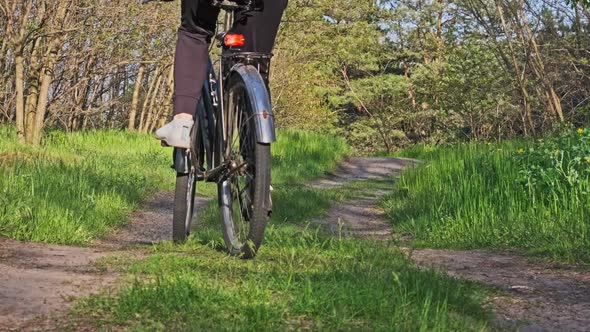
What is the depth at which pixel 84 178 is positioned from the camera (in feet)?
22.1

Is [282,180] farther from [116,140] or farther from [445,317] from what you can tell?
[445,317]

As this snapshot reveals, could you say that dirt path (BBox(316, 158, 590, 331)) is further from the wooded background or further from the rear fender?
the wooded background

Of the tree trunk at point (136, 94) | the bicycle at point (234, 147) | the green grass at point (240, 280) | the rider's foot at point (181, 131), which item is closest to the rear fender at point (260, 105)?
the bicycle at point (234, 147)

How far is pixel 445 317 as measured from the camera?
232 centimetres

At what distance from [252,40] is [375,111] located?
36878 millimetres

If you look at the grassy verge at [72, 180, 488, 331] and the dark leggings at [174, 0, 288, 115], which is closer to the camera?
the grassy verge at [72, 180, 488, 331]

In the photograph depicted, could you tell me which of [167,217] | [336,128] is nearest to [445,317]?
[167,217]

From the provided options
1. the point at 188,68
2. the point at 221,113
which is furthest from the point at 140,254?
the point at 188,68

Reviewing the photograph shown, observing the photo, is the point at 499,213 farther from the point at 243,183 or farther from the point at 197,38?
the point at 197,38

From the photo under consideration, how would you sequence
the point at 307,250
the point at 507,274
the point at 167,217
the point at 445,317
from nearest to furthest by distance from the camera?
the point at 445,317, the point at 507,274, the point at 307,250, the point at 167,217

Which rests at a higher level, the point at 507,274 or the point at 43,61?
the point at 43,61

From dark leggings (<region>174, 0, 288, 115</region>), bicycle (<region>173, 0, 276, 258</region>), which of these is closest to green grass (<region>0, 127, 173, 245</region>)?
bicycle (<region>173, 0, 276, 258</region>)

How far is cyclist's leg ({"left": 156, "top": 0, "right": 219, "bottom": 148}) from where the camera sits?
3891 millimetres

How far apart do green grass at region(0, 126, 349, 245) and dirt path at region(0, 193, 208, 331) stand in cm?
28
